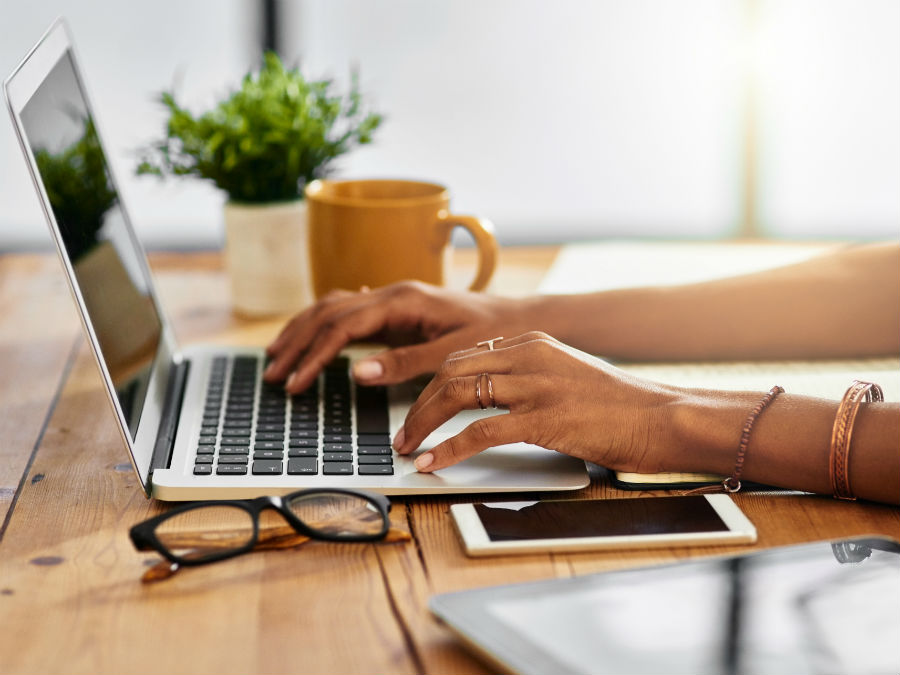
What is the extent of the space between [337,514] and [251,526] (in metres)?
0.06

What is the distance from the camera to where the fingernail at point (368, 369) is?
2.90 ft

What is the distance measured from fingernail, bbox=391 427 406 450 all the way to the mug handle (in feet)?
1.27

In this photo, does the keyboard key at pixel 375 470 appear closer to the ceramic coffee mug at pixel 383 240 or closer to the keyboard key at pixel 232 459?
the keyboard key at pixel 232 459

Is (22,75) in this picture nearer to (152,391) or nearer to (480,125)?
(152,391)

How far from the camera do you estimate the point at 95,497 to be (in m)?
0.74

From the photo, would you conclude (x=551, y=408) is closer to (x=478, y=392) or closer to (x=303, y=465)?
(x=478, y=392)

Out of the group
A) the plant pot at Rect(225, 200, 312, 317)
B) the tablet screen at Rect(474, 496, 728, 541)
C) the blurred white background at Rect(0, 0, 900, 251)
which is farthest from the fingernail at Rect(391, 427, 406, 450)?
the blurred white background at Rect(0, 0, 900, 251)

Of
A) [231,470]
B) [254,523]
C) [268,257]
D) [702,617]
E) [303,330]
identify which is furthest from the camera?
[268,257]

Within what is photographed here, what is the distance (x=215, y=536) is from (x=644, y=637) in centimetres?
27

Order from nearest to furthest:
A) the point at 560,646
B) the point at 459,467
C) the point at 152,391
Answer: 1. the point at 560,646
2. the point at 459,467
3. the point at 152,391

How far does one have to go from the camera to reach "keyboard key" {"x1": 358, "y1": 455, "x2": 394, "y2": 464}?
75 cm

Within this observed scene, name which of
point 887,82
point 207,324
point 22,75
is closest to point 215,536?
point 22,75

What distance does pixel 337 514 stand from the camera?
655 millimetres

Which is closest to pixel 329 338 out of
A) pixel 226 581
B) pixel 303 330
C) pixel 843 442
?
pixel 303 330
